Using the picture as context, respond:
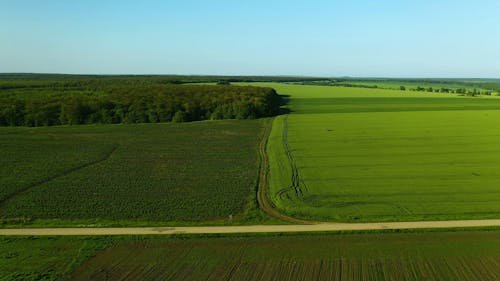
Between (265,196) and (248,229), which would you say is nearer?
(248,229)

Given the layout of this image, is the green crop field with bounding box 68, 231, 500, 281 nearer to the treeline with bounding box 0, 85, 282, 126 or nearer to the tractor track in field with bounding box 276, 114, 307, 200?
the tractor track in field with bounding box 276, 114, 307, 200

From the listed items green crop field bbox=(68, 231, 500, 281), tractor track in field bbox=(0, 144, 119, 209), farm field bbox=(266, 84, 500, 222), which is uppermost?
farm field bbox=(266, 84, 500, 222)

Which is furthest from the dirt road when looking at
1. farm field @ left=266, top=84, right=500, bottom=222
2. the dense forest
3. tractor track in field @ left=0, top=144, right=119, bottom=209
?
the dense forest

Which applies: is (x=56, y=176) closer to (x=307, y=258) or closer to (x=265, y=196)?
(x=265, y=196)

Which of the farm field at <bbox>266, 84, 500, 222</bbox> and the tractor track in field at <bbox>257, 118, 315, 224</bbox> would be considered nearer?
the tractor track in field at <bbox>257, 118, 315, 224</bbox>

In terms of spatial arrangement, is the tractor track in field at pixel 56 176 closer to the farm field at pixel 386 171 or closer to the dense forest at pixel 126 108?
the farm field at pixel 386 171

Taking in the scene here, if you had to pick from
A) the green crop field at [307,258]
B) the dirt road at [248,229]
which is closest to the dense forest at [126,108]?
the dirt road at [248,229]

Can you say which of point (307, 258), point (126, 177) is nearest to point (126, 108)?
point (126, 177)
